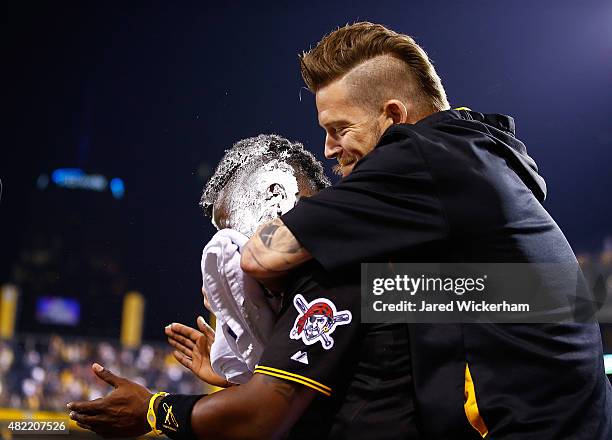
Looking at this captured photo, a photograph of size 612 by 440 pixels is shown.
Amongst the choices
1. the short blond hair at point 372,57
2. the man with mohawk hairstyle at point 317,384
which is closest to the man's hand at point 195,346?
the man with mohawk hairstyle at point 317,384

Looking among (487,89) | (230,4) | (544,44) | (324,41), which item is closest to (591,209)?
(544,44)

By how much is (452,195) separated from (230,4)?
7.32 feet

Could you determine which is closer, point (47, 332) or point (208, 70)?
point (208, 70)

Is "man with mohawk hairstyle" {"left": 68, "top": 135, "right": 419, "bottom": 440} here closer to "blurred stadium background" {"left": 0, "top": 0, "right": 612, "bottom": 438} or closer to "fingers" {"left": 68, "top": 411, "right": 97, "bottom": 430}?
"fingers" {"left": 68, "top": 411, "right": 97, "bottom": 430}

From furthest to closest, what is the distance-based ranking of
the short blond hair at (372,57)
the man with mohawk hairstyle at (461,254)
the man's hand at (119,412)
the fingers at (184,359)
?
the fingers at (184,359) → the short blond hair at (372,57) → the man's hand at (119,412) → the man with mohawk hairstyle at (461,254)

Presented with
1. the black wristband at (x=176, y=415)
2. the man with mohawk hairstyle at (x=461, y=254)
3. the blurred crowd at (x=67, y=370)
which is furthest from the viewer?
the blurred crowd at (x=67, y=370)

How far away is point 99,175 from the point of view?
153 inches

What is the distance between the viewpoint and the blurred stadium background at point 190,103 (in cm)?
246

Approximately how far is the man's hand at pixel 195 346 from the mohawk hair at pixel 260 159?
286 mm

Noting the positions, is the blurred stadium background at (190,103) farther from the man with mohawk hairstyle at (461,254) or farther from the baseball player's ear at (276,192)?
the man with mohawk hairstyle at (461,254)

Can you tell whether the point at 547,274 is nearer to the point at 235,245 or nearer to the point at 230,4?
the point at 235,245

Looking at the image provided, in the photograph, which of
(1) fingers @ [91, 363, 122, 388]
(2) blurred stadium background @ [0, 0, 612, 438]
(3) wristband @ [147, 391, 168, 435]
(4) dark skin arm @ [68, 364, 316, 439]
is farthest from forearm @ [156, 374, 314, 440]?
(2) blurred stadium background @ [0, 0, 612, 438]

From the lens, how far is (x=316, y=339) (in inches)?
43.4

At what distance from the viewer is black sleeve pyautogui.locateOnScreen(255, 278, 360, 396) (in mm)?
Result: 1099
